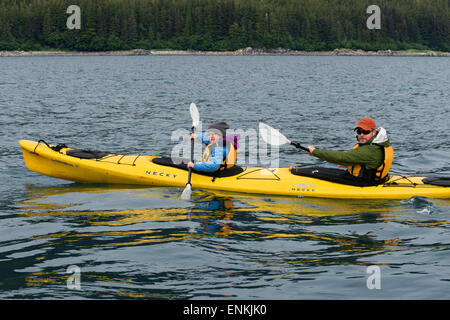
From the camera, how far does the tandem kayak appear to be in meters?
10.3

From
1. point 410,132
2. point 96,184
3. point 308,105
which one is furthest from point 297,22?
point 96,184

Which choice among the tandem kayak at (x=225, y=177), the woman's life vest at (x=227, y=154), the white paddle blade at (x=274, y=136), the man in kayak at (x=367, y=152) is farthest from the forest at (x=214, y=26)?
the man in kayak at (x=367, y=152)

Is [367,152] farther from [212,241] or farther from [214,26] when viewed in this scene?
[214,26]

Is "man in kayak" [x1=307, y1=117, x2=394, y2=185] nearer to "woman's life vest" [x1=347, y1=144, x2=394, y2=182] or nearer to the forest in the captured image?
"woman's life vest" [x1=347, y1=144, x2=394, y2=182]

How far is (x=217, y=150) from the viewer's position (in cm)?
1055

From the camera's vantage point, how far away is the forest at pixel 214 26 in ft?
389

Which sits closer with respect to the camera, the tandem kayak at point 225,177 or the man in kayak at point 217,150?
the tandem kayak at point 225,177

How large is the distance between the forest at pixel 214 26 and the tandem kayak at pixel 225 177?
365 feet

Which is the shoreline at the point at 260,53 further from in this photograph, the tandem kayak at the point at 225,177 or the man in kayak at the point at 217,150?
the man in kayak at the point at 217,150

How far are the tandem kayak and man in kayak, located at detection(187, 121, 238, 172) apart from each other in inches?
11.8

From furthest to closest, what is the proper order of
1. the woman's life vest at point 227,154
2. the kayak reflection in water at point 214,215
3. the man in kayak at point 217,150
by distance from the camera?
the woman's life vest at point 227,154, the man in kayak at point 217,150, the kayak reflection in water at point 214,215

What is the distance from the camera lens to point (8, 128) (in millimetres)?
19500

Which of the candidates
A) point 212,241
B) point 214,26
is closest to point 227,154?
point 212,241

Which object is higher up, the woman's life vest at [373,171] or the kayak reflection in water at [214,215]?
the woman's life vest at [373,171]
